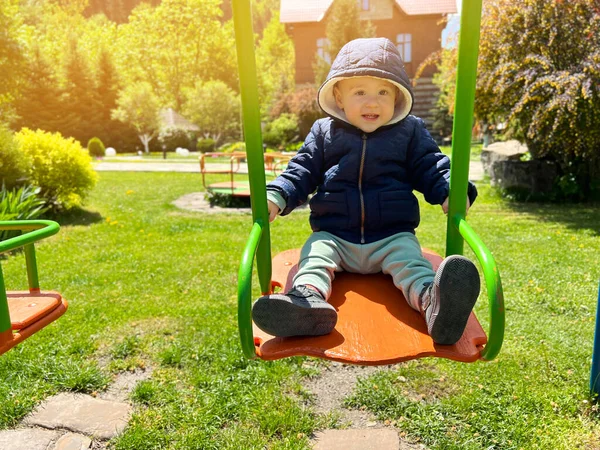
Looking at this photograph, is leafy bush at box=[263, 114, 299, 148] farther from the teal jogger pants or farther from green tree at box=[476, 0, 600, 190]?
the teal jogger pants

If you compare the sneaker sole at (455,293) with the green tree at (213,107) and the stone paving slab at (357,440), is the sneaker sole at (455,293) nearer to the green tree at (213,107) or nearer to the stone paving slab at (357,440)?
the stone paving slab at (357,440)

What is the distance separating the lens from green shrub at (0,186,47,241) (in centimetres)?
576

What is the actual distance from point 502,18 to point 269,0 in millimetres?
4651

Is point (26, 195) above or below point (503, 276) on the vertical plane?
above

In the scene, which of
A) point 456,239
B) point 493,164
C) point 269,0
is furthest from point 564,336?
point 493,164

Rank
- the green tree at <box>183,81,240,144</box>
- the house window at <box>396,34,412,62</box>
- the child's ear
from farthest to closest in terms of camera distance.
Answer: the green tree at <box>183,81,240,144</box>
the house window at <box>396,34,412,62</box>
the child's ear

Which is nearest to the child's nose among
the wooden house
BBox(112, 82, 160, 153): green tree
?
the wooden house

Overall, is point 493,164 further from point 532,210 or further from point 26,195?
point 26,195

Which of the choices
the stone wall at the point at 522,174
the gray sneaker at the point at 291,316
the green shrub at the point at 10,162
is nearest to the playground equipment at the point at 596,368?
the gray sneaker at the point at 291,316

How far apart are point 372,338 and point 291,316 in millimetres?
244

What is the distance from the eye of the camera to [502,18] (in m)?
7.23

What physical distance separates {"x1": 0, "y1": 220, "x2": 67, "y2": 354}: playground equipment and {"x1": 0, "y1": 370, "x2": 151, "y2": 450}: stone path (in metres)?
0.83

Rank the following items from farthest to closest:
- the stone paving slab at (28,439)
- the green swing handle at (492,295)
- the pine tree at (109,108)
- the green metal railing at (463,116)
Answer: the pine tree at (109,108), the stone paving slab at (28,439), the green metal railing at (463,116), the green swing handle at (492,295)

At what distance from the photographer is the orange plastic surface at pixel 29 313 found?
67.0 inches
